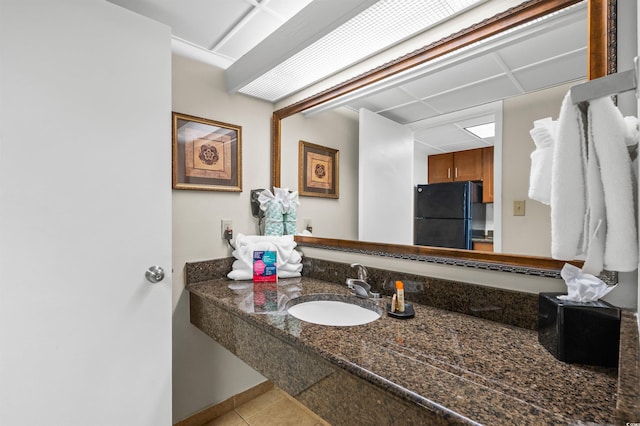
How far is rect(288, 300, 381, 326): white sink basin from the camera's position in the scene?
1.26 metres

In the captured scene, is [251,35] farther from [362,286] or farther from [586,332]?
[586,332]

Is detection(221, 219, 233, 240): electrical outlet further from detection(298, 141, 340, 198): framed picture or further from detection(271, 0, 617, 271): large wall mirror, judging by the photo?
detection(271, 0, 617, 271): large wall mirror

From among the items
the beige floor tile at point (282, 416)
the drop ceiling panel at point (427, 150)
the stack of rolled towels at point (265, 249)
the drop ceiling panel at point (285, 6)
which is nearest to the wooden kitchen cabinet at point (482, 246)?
the drop ceiling panel at point (427, 150)

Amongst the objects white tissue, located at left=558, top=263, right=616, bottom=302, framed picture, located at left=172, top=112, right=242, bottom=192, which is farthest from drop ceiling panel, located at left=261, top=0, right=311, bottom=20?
white tissue, located at left=558, top=263, right=616, bottom=302

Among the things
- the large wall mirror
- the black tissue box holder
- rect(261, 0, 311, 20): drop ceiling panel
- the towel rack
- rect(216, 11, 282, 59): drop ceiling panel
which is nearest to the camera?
the towel rack

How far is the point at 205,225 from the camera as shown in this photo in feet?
5.49

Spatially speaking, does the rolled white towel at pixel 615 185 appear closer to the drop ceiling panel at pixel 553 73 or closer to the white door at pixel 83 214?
the drop ceiling panel at pixel 553 73

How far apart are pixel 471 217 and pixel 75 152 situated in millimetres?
1507

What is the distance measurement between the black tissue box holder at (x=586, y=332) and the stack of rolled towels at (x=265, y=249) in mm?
1243

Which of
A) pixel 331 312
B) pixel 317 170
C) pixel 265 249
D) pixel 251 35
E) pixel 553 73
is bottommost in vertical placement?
pixel 331 312

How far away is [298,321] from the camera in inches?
40.8

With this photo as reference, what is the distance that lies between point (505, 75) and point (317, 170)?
104 centimetres

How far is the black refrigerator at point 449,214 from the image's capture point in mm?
1083

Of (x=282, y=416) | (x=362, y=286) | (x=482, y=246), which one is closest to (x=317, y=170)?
(x=362, y=286)
